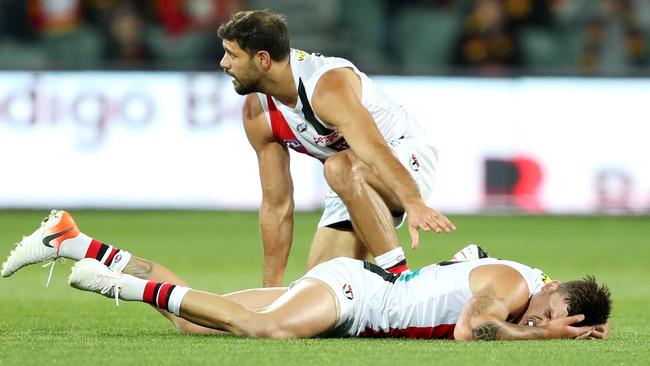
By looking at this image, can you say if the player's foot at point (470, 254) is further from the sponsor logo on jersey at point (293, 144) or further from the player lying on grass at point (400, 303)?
the sponsor logo on jersey at point (293, 144)

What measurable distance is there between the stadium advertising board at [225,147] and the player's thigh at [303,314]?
358 inches

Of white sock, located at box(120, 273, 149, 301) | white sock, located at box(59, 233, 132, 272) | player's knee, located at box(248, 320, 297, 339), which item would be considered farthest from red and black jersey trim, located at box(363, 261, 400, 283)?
white sock, located at box(59, 233, 132, 272)

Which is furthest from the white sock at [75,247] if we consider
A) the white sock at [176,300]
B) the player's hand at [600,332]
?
the player's hand at [600,332]

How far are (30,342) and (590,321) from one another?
2.77 metres

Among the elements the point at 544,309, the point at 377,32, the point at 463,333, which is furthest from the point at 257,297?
the point at 377,32

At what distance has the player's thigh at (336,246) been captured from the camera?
8.74m

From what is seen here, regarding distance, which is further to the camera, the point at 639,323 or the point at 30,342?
the point at 639,323

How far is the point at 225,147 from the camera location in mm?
15984

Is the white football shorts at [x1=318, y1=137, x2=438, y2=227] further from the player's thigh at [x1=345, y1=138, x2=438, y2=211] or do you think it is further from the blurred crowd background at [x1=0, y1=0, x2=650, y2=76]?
the blurred crowd background at [x1=0, y1=0, x2=650, y2=76]

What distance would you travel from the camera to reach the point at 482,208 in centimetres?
1622

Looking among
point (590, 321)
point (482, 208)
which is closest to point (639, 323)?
point (590, 321)

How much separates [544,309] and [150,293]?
196cm

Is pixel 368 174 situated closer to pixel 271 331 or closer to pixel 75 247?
pixel 271 331

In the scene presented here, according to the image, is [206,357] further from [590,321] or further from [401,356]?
[590,321]
